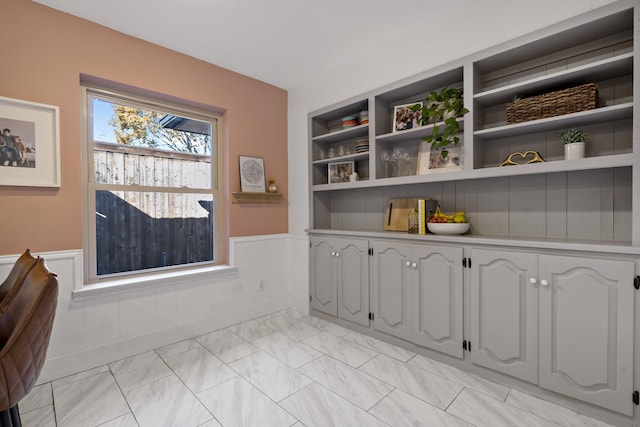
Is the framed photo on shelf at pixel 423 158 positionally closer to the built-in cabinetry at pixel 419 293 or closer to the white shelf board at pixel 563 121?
the white shelf board at pixel 563 121

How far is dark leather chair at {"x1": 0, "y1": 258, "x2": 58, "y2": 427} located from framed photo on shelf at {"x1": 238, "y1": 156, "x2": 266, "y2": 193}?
6.83 ft

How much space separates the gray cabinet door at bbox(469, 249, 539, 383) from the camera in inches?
74.4

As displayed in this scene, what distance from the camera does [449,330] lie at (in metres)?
2.25

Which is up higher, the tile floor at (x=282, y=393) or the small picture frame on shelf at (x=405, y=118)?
the small picture frame on shelf at (x=405, y=118)

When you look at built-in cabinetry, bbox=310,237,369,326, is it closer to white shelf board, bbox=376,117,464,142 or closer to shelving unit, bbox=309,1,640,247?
shelving unit, bbox=309,1,640,247

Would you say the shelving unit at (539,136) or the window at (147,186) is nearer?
the shelving unit at (539,136)

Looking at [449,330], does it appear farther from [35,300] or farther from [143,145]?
[143,145]

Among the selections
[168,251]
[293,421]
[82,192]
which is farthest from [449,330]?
[82,192]

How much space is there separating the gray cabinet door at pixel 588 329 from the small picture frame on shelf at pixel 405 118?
1379mm

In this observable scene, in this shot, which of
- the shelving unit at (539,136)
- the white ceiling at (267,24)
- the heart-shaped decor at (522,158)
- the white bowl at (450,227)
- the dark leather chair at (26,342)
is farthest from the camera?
Answer: the white bowl at (450,227)

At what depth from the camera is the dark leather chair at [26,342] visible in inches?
42.1

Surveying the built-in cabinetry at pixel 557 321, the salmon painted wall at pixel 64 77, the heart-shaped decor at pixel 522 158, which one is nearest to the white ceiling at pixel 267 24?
the salmon painted wall at pixel 64 77

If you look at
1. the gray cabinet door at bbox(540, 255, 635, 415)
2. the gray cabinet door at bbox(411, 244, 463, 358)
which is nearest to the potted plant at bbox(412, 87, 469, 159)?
the gray cabinet door at bbox(411, 244, 463, 358)

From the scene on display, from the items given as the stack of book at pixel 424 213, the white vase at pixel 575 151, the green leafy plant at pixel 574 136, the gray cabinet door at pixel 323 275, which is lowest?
the gray cabinet door at pixel 323 275
